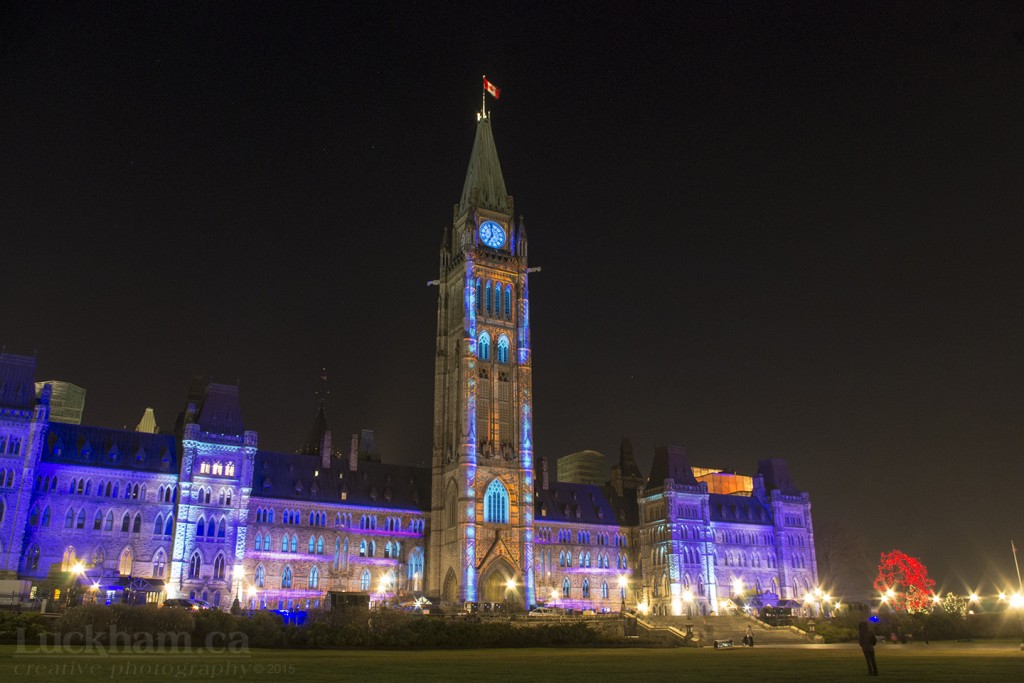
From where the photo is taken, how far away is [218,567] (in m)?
81.2

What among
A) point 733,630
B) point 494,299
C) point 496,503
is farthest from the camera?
point 494,299

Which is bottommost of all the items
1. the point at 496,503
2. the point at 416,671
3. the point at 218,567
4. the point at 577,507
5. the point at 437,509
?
the point at 416,671

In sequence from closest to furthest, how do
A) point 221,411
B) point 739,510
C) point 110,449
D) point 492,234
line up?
point 110,449 < point 221,411 < point 492,234 < point 739,510

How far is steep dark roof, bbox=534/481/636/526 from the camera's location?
4262 inches

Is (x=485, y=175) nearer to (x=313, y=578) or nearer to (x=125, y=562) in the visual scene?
(x=313, y=578)

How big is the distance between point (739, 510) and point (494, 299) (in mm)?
45117

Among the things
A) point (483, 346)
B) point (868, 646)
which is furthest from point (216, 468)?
point (868, 646)

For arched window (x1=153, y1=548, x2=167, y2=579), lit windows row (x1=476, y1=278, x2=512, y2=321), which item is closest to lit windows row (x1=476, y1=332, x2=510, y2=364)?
lit windows row (x1=476, y1=278, x2=512, y2=321)

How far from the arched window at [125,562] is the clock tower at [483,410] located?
3199 cm

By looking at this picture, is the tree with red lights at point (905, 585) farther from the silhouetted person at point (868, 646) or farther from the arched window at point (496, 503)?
the silhouetted person at point (868, 646)

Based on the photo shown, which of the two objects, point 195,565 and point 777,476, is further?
point 777,476

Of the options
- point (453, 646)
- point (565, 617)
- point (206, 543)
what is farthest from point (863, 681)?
point (206, 543)

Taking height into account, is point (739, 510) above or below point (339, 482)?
below

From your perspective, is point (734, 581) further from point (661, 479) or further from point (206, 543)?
point (206, 543)
